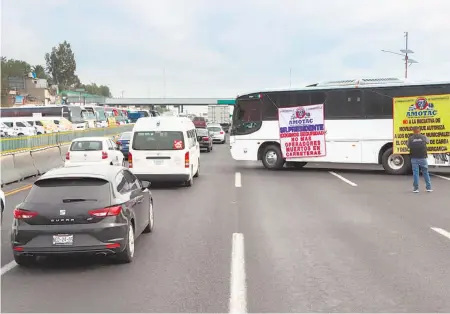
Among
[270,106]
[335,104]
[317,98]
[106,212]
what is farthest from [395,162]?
[106,212]

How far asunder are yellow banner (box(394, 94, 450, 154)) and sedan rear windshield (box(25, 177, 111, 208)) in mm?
15928

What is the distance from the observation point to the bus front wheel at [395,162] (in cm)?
2117

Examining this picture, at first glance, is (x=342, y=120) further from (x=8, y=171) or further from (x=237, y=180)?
(x=8, y=171)

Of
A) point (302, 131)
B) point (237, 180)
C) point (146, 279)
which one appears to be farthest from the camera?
point (302, 131)

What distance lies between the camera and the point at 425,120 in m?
20.9

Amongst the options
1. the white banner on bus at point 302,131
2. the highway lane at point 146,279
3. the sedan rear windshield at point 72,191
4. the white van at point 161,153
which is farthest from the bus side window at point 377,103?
the sedan rear windshield at point 72,191

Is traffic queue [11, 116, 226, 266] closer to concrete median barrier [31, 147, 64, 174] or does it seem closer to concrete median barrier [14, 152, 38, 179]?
concrete median barrier [14, 152, 38, 179]

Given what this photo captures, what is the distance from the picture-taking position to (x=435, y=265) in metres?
7.44

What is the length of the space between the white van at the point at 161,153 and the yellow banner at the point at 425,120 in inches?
347

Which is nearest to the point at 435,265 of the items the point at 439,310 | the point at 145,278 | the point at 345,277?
the point at 345,277

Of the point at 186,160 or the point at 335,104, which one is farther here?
the point at 335,104

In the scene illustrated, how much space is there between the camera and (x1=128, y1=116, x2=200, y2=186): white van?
17.0 m

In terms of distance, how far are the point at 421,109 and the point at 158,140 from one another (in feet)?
34.1

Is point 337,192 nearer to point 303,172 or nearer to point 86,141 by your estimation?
point 303,172
